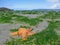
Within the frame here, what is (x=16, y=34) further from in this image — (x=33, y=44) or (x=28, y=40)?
(x=33, y=44)

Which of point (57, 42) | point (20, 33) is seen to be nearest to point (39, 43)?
point (57, 42)

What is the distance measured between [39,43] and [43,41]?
23cm

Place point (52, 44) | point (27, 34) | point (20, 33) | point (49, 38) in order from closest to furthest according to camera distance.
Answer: point (52, 44), point (49, 38), point (27, 34), point (20, 33)

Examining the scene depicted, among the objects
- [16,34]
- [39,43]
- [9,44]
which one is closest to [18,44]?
[9,44]

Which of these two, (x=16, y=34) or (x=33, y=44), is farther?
(x=16, y=34)

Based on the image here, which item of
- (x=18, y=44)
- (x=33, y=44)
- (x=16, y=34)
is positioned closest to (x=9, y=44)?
(x=18, y=44)

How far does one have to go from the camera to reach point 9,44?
857 cm

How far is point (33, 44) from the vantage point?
334 inches

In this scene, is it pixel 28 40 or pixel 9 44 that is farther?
pixel 28 40

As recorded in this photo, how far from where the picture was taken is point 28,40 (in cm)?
932

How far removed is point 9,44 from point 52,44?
1.62m

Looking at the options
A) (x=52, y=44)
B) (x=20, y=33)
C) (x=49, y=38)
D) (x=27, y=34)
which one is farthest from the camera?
(x=20, y=33)

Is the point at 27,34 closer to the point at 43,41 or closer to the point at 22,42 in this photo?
the point at 22,42

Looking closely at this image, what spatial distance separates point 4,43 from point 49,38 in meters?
1.83
